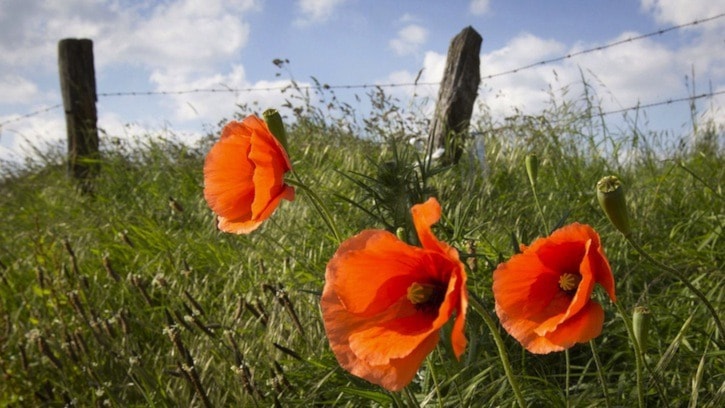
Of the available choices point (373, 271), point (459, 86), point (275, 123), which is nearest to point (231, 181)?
point (275, 123)

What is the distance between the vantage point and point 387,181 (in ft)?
4.76

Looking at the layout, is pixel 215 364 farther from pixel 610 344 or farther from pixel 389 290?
pixel 389 290

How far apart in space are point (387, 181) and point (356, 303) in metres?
0.58

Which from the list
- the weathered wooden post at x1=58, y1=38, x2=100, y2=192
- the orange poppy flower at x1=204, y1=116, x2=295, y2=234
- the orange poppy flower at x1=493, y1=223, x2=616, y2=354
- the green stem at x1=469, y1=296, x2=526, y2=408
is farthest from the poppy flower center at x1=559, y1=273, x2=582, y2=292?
the weathered wooden post at x1=58, y1=38, x2=100, y2=192

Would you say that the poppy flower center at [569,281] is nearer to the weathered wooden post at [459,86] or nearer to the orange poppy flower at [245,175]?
the orange poppy flower at [245,175]

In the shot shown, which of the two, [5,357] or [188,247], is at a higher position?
[188,247]

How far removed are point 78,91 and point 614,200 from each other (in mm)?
6279

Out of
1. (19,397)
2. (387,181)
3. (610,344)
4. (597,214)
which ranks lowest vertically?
(19,397)

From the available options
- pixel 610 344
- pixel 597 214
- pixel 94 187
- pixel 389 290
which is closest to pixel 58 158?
pixel 94 187

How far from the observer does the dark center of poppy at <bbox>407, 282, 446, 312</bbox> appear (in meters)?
0.91

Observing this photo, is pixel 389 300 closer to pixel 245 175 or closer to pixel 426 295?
pixel 426 295

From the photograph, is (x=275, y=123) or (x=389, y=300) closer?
(x=389, y=300)

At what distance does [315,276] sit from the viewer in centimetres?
253

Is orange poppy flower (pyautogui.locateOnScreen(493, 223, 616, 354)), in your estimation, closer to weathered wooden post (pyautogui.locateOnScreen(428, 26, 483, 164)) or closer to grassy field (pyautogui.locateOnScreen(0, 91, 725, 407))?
grassy field (pyautogui.locateOnScreen(0, 91, 725, 407))
